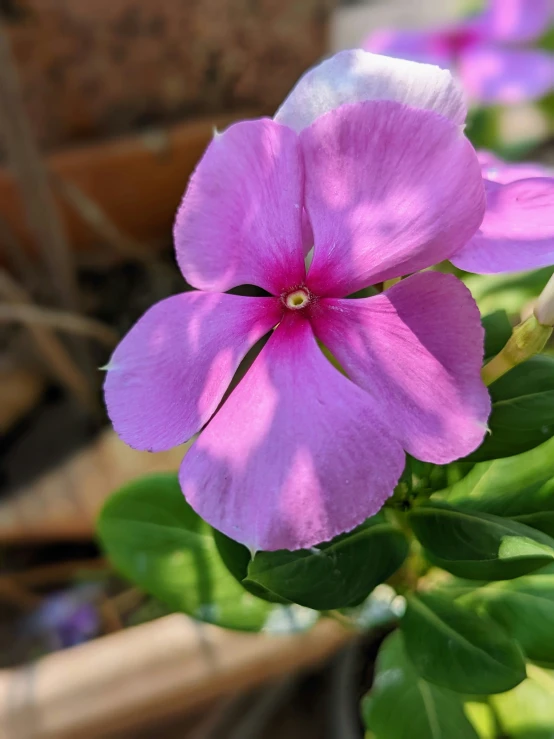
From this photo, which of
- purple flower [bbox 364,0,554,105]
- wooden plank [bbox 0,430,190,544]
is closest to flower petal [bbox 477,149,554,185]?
purple flower [bbox 364,0,554,105]

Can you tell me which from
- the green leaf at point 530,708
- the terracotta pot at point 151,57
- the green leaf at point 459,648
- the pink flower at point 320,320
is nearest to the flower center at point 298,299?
the pink flower at point 320,320

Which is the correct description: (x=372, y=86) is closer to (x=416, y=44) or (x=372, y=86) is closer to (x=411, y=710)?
(x=411, y=710)

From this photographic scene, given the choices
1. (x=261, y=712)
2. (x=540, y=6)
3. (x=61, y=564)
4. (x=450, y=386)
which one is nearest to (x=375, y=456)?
(x=450, y=386)

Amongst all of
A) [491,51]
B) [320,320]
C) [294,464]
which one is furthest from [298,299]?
[491,51]

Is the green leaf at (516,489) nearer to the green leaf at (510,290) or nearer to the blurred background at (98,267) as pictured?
the green leaf at (510,290)

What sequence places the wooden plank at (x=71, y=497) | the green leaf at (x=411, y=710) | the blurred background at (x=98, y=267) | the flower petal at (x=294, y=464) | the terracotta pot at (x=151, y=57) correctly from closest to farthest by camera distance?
1. the flower petal at (x=294, y=464)
2. the green leaf at (x=411, y=710)
3. the blurred background at (x=98, y=267)
4. the wooden plank at (x=71, y=497)
5. the terracotta pot at (x=151, y=57)

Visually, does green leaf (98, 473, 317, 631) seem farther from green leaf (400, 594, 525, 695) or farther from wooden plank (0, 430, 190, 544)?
wooden plank (0, 430, 190, 544)

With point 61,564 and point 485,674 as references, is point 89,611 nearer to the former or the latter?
point 61,564

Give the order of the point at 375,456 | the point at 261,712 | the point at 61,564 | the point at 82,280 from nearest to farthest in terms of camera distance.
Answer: the point at 375,456, the point at 261,712, the point at 61,564, the point at 82,280
